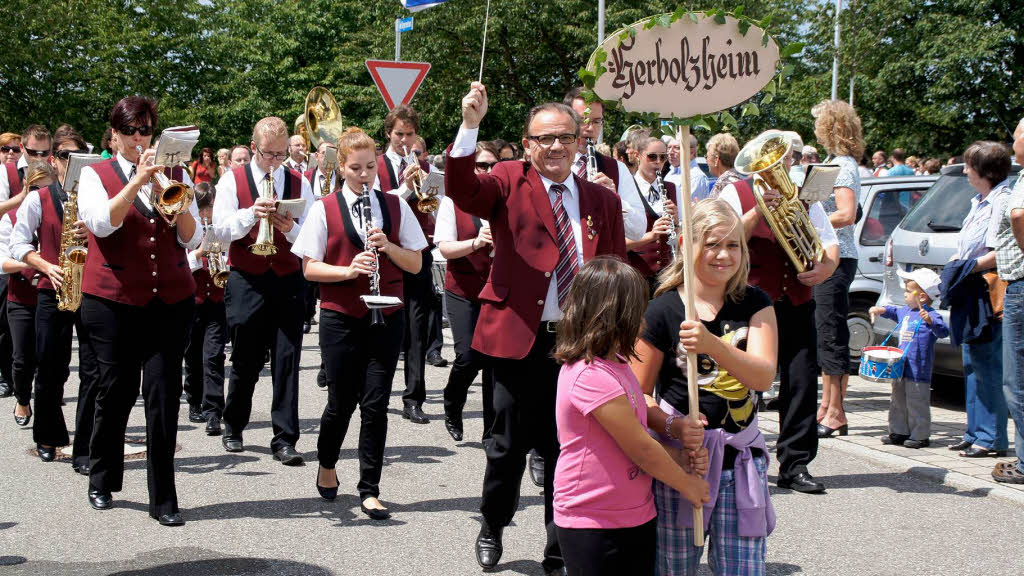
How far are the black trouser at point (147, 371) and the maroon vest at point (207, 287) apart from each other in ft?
9.31

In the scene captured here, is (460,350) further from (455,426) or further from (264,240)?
(264,240)

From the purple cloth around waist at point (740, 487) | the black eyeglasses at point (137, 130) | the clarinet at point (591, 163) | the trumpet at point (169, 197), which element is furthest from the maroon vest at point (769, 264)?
the black eyeglasses at point (137, 130)

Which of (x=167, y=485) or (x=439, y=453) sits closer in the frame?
(x=167, y=485)

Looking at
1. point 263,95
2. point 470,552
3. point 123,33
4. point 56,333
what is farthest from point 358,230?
point 263,95

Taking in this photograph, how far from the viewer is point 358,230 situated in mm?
5844

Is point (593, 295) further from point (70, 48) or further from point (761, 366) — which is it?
point (70, 48)

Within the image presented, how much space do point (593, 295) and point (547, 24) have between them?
28.9 metres

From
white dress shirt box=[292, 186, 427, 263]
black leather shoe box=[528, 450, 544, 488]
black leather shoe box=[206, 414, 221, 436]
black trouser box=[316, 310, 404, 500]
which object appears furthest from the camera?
black leather shoe box=[206, 414, 221, 436]

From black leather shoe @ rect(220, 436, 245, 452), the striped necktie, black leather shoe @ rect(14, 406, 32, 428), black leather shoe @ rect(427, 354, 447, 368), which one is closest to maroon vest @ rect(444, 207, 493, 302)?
black leather shoe @ rect(220, 436, 245, 452)

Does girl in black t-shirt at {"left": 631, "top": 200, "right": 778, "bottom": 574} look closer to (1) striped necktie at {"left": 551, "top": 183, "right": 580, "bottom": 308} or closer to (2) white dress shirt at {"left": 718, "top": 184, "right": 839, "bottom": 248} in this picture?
(1) striped necktie at {"left": 551, "top": 183, "right": 580, "bottom": 308}

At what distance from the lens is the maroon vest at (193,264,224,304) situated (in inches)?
331

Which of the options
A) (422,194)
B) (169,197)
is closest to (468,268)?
(422,194)

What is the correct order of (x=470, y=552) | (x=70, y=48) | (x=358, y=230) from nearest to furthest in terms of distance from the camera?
(x=470, y=552) < (x=358, y=230) < (x=70, y=48)

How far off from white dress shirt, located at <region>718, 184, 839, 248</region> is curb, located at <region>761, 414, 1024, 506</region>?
161 centimetres
